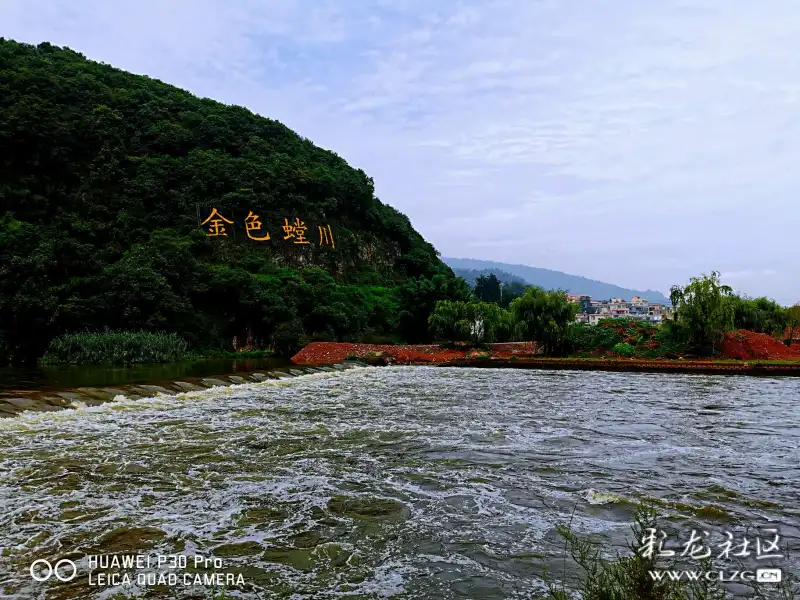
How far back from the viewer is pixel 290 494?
22.1 feet

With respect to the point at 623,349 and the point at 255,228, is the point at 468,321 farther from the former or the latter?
the point at 255,228

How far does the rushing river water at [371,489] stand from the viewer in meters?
4.64

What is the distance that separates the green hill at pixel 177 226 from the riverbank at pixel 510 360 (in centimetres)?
524

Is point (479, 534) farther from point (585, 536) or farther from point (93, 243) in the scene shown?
point (93, 243)

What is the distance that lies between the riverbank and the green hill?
5236 mm

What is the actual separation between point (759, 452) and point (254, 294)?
36.9 metres

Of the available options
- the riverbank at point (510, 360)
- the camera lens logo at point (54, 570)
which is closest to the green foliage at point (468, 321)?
the riverbank at point (510, 360)

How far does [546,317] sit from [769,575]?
25717 millimetres

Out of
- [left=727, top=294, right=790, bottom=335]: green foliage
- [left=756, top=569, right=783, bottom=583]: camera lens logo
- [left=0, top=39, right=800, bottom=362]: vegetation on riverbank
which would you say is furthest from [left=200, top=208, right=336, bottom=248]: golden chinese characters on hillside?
[left=756, top=569, right=783, bottom=583]: camera lens logo

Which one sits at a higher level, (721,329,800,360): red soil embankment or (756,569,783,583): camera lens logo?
(721,329,800,360): red soil embankment

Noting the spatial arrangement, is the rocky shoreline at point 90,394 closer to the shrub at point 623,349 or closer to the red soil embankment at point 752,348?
the shrub at point 623,349

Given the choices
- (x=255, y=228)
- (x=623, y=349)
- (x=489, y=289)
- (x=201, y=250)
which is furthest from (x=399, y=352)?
(x=489, y=289)

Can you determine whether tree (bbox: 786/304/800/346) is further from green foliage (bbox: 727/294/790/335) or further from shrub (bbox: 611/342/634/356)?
shrub (bbox: 611/342/634/356)

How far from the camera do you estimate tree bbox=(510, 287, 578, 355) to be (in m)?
29.5
